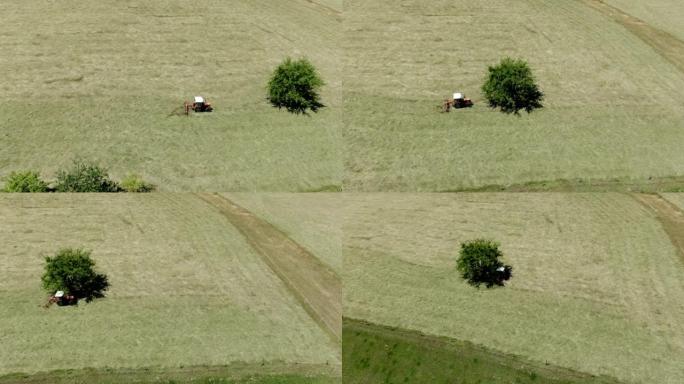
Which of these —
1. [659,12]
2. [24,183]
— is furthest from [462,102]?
[24,183]

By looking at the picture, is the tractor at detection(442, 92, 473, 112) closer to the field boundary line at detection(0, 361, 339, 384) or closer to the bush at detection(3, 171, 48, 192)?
the field boundary line at detection(0, 361, 339, 384)

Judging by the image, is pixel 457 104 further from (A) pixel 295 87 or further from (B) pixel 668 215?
(B) pixel 668 215

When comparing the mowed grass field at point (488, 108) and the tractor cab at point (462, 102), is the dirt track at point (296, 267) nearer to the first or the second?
the mowed grass field at point (488, 108)

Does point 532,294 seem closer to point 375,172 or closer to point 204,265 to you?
point 375,172

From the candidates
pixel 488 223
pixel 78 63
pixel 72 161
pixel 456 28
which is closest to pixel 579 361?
pixel 488 223

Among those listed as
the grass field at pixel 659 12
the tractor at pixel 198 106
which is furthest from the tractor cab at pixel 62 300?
the grass field at pixel 659 12
